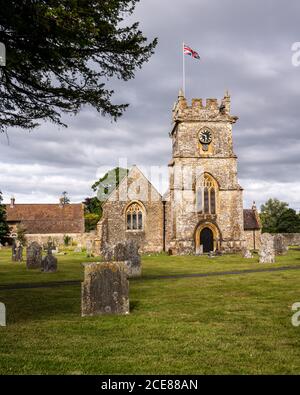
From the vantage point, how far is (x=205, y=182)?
34719 mm

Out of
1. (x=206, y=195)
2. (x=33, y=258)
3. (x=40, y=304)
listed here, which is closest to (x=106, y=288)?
(x=40, y=304)

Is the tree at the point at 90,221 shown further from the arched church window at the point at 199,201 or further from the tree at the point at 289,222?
the arched church window at the point at 199,201

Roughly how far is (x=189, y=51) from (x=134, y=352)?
95.1 ft

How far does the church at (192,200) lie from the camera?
3406 cm

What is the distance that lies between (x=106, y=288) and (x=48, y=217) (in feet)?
169

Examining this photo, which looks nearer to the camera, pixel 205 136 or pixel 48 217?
pixel 205 136

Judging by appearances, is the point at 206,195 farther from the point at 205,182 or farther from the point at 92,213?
the point at 92,213

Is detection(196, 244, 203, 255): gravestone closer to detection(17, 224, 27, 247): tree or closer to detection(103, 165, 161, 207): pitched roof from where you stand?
detection(103, 165, 161, 207): pitched roof

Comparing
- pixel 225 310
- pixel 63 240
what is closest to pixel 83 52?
pixel 225 310

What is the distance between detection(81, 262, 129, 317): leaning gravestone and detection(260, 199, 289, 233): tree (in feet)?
175

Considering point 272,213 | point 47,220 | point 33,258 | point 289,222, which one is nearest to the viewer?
point 33,258

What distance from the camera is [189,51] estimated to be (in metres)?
31.5

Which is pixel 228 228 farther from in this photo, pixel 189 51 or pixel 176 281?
pixel 176 281

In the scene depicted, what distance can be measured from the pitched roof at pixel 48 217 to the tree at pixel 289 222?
2738cm
